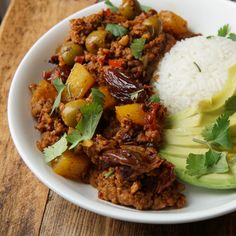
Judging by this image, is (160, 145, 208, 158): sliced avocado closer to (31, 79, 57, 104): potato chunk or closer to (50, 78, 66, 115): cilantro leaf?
(50, 78, 66, 115): cilantro leaf

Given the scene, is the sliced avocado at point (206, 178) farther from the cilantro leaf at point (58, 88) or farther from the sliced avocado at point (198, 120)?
the cilantro leaf at point (58, 88)

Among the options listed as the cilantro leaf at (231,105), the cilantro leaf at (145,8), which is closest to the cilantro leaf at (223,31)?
the cilantro leaf at (145,8)

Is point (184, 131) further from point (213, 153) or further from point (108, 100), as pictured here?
point (108, 100)

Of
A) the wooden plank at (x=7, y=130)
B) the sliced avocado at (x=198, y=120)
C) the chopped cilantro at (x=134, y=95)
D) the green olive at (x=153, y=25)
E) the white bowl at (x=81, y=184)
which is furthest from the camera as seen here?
the green olive at (x=153, y=25)

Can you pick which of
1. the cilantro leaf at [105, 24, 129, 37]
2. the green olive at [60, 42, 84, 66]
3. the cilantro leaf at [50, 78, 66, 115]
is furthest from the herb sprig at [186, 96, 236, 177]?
the green olive at [60, 42, 84, 66]

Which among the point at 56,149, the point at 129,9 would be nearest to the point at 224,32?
the point at 129,9

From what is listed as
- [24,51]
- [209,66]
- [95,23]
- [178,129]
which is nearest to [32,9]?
[24,51]
